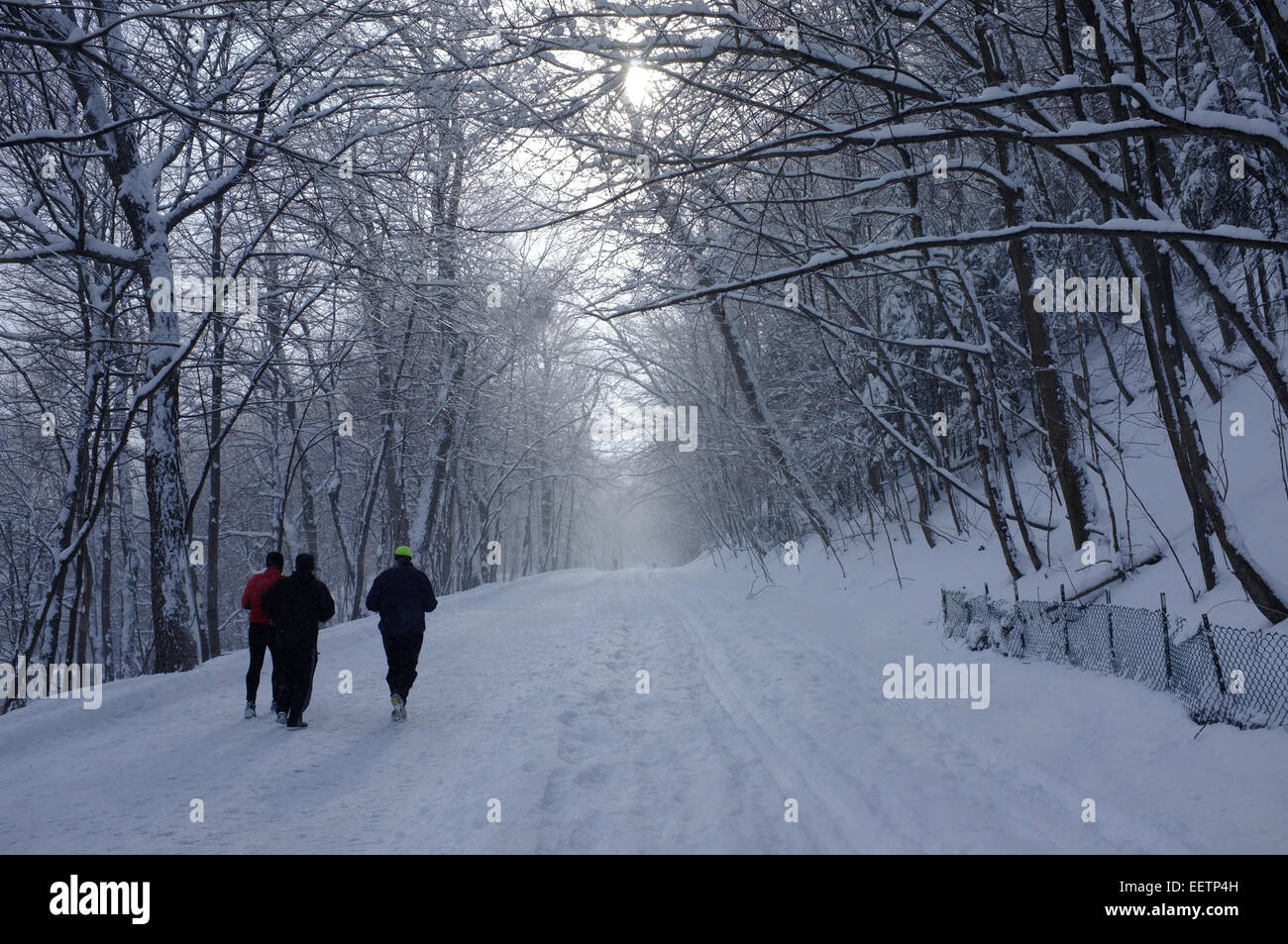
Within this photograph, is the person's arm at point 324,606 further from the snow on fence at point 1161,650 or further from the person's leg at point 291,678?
the snow on fence at point 1161,650

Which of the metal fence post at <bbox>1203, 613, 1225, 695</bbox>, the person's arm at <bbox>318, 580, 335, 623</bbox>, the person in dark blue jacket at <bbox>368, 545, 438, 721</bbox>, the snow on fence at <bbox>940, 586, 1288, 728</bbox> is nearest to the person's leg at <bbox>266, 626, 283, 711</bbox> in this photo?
the person's arm at <bbox>318, 580, 335, 623</bbox>

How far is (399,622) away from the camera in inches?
360

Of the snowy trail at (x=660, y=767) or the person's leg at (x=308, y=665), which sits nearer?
the snowy trail at (x=660, y=767)

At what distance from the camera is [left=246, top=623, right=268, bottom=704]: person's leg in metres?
9.10

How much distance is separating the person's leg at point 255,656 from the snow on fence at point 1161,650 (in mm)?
8435

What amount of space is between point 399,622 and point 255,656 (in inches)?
67.5

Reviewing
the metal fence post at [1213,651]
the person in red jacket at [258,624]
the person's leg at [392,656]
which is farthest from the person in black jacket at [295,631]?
the metal fence post at [1213,651]

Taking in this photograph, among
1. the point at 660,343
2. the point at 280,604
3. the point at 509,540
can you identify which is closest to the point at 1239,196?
the point at 280,604

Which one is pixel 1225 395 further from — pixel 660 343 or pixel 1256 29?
pixel 660 343

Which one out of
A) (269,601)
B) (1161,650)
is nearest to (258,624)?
(269,601)

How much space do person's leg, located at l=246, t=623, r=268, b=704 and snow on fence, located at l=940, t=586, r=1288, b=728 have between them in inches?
332

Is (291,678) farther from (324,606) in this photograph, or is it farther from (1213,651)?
(1213,651)

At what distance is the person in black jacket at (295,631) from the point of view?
28.4ft
